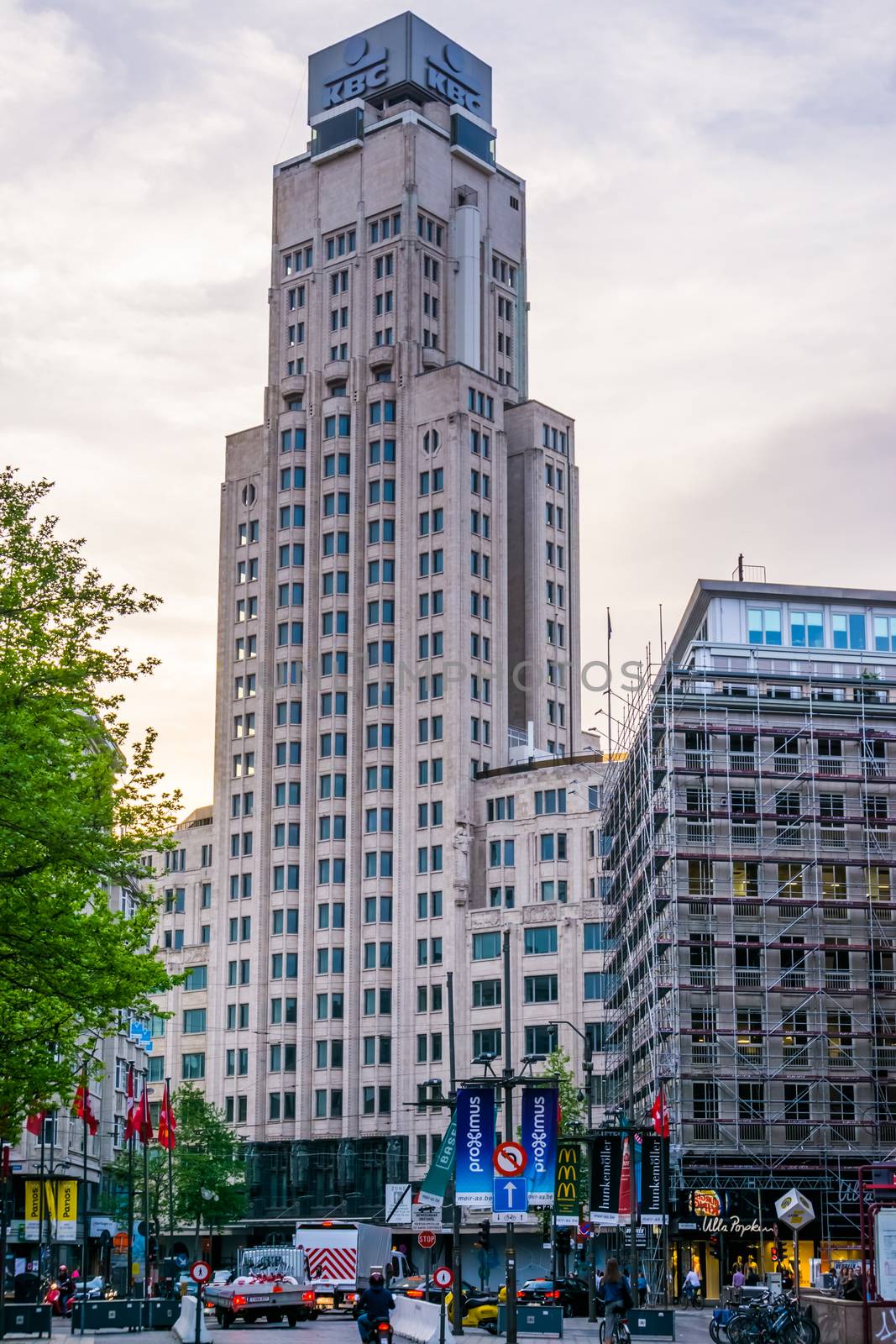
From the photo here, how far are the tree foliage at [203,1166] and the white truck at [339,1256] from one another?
1201 inches

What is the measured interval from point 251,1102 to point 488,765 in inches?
1070

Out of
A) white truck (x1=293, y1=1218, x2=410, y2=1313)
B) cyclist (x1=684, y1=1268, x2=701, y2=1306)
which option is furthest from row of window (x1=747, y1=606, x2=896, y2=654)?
white truck (x1=293, y1=1218, x2=410, y2=1313)

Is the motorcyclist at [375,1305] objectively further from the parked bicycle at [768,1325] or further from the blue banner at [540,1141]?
the parked bicycle at [768,1325]

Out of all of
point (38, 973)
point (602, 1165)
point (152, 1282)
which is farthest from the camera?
point (152, 1282)

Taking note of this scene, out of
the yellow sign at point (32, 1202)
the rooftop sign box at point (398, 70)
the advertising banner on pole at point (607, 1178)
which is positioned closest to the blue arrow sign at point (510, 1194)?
the advertising banner on pole at point (607, 1178)

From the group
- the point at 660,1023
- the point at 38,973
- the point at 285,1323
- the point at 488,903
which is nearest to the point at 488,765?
the point at 488,903

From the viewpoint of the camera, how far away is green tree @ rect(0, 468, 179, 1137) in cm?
3503

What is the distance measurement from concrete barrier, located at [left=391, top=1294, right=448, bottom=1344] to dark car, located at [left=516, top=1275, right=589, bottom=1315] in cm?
1268

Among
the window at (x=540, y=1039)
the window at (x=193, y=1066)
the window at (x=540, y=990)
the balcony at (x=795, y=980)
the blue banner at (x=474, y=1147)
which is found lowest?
the blue banner at (x=474, y=1147)

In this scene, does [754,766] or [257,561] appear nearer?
[754,766]

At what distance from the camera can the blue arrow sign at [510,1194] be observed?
39031mm

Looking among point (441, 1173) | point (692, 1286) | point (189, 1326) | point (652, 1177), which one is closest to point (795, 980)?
point (692, 1286)

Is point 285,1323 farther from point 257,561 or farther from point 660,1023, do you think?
point 257,561

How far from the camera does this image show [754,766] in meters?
86.6
